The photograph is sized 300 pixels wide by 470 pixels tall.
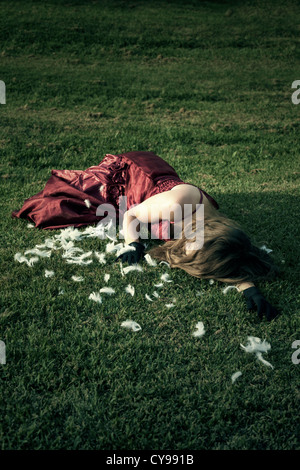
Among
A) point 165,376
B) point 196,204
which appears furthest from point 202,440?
point 196,204

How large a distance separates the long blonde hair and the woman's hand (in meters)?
0.14

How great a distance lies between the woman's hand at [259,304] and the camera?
323 centimetres

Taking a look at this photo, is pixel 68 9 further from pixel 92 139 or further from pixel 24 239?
pixel 24 239

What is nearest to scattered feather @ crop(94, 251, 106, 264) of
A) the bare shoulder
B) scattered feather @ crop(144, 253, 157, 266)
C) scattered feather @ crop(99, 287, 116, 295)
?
scattered feather @ crop(144, 253, 157, 266)

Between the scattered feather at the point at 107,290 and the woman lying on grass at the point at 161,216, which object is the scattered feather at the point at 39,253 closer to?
the woman lying on grass at the point at 161,216

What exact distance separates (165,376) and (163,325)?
1.67 ft

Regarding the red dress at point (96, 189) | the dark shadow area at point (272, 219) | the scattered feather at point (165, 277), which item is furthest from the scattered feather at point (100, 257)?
the dark shadow area at point (272, 219)

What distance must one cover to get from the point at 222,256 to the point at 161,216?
79 cm

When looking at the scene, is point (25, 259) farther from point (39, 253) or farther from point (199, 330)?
point (199, 330)

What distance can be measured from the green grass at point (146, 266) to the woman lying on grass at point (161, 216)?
17 centimetres

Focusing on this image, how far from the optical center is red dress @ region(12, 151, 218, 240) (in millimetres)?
4492

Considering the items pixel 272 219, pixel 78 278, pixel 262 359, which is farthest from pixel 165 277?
pixel 272 219

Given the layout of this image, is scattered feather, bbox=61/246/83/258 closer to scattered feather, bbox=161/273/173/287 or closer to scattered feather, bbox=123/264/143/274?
scattered feather, bbox=123/264/143/274

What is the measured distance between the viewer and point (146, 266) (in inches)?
153
